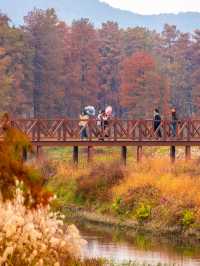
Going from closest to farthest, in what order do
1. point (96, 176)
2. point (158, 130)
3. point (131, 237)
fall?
point (131, 237)
point (96, 176)
point (158, 130)

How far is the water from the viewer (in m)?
25.6

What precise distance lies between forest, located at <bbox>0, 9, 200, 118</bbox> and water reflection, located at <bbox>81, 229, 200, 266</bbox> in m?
47.6

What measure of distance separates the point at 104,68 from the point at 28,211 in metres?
85.7

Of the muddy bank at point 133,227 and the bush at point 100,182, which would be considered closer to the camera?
the muddy bank at point 133,227

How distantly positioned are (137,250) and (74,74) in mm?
63531

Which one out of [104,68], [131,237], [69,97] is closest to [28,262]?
[131,237]

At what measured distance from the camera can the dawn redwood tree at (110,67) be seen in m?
100

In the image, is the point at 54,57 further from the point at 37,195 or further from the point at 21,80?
the point at 37,195

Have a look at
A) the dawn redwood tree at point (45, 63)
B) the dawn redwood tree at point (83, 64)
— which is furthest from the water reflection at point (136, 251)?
the dawn redwood tree at point (83, 64)

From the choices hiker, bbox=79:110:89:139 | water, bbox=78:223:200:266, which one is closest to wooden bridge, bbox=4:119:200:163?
hiker, bbox=79:110:89:139

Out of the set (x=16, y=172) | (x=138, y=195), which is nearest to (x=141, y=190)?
(x=138, y=195)

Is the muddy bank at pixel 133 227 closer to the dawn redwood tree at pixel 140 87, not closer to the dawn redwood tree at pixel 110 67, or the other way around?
the dawn redwood tree at pixel 140 87

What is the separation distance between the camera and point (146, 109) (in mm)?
91000

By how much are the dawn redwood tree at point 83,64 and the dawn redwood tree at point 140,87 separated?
2.84 metres
